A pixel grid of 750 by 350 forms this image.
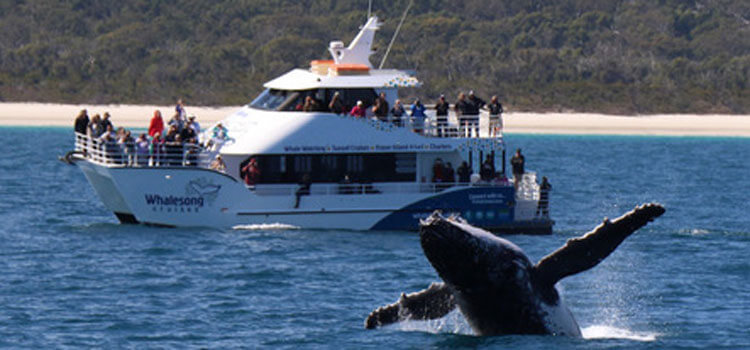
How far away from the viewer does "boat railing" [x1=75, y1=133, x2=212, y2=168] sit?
113 feet

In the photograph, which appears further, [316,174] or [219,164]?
[316,174]

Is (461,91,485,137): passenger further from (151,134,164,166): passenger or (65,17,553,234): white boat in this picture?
(151,134,164,166): passenger

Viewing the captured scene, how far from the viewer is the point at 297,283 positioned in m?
28.0

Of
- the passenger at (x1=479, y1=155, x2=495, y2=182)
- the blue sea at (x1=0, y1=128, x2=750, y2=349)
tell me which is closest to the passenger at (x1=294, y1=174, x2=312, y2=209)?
the blue sea at (x1=0, y1=128, x2=750, y2=349)

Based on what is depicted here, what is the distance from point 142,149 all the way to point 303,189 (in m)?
4.26

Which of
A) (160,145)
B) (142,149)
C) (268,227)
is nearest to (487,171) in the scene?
(268,227)

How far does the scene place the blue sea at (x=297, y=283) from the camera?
72.5 ft

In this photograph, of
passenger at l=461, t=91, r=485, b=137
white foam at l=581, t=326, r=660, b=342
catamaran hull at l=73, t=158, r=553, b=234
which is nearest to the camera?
white foam at l=581, t=326, r=660, b=342

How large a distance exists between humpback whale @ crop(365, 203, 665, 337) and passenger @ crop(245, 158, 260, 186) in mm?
15180

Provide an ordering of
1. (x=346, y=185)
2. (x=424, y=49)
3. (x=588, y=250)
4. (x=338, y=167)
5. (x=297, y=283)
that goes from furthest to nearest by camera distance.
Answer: (x=424, y=49), (x=338, y=167), (x=346, y=185), (x=297, y=283), (x=588, y=250)

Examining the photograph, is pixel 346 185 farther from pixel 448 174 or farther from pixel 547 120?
pixel 547 120

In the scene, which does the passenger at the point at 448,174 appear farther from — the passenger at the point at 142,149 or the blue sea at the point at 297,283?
the passenger at the point at 142,149

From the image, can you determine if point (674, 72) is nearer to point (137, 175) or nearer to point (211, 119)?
point (211, 119)

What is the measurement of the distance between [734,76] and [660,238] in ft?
242
